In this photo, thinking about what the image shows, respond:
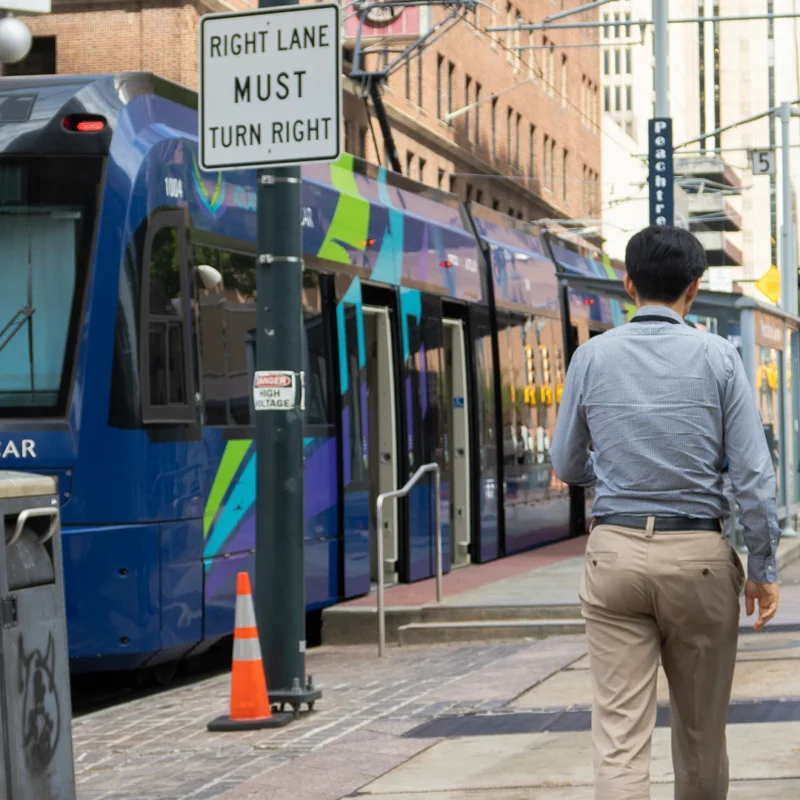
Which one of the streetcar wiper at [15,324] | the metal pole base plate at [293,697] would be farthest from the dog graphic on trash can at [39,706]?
the streetcar wiper at [15,324]

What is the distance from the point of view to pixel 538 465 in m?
19.5

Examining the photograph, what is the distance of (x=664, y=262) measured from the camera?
504 cm

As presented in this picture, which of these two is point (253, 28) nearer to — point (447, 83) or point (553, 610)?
point (553, 610)

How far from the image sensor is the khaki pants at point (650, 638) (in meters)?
4.80

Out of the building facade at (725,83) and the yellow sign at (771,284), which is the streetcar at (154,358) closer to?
the yellow sign at (771,284)

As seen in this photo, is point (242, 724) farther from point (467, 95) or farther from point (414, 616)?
point (467, 95)

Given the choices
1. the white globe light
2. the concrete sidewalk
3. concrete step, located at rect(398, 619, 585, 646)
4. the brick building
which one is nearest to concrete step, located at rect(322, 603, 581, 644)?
the concrete sidewalk

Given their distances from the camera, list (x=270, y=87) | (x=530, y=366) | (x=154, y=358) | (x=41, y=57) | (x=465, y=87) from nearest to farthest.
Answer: (x=270, y=87) < (x=154, y=358) < (x=530, y=366) < (x=41, y=57) < (x=465, y=87)

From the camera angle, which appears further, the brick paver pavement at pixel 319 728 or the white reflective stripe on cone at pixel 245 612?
the white reflective stripe on cone at pixel 245 612

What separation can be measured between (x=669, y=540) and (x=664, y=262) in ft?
2.42

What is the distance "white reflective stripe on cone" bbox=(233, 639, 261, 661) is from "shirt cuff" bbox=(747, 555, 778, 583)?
4259mm

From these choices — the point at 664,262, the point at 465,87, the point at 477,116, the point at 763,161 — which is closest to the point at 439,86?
the point at 465,87

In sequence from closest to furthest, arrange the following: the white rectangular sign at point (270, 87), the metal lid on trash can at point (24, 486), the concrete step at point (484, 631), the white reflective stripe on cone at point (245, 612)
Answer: the metal lid on trash can at point (24, 486), the white rectangular sign at point (270, 87), the white reflective stripe on cone at point (245, 612), the concrete step at point (484, 631)

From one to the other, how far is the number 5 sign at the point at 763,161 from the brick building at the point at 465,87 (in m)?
5.92
